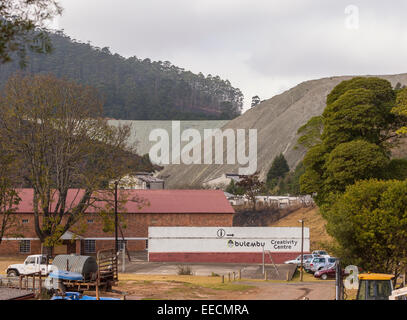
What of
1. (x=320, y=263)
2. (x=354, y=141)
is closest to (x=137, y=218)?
(x=320, y=263)

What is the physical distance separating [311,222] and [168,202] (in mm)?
20167

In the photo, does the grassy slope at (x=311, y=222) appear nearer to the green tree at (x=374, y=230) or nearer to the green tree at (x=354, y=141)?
the green tree at (x=354, y=141)

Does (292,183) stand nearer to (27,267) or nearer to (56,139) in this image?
(56,139)

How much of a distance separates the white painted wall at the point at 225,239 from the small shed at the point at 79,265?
22.8m

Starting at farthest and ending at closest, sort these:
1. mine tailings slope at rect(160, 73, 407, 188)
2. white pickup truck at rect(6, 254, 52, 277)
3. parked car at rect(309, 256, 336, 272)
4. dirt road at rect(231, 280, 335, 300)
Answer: mine tailings slope at rect(160, 73, 407, 188) < parked car at rect(309, 256, 336, 272) < white pickup truck at rect(6, 254, 52, 277) < dirt road at rect(231, 280, 335, 300)

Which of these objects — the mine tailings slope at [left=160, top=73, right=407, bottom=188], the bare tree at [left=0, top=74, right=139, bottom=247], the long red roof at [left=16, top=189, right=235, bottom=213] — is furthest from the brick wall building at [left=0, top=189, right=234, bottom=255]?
the mine tailings slope at [left=160, top=73, right=407, bottom=188]

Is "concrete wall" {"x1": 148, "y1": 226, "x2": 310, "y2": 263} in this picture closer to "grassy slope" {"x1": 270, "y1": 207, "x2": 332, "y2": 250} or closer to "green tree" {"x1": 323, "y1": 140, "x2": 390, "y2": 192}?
"green tree" {"x1": 323, "y1": 140, "x2": 390, "y2": 192}

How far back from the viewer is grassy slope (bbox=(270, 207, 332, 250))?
60.8 meters

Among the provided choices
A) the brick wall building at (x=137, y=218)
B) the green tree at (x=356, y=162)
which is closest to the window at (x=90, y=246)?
the brick wall building at (x=137, y=218)

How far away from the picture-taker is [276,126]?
155 meters

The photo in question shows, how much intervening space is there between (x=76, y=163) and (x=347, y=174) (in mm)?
22419

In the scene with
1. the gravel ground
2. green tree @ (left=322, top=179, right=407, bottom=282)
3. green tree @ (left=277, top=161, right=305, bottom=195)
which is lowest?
the gravel ground
